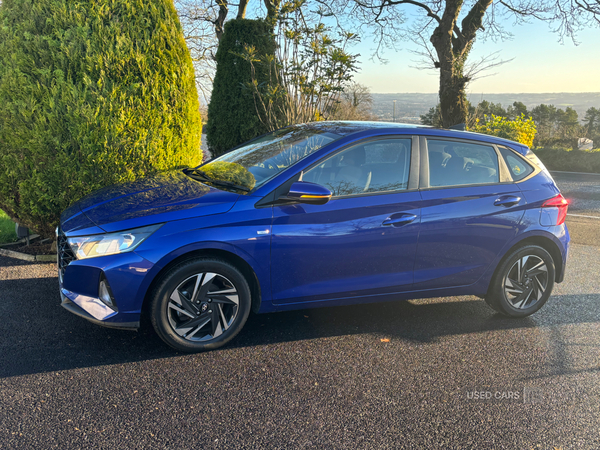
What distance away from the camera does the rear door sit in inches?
161

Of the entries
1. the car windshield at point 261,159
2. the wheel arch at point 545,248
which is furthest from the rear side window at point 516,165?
the car windshield at point 261,159

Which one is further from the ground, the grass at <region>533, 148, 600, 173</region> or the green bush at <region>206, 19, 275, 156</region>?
the green bush at <region>206, 19, 275, 156</region>

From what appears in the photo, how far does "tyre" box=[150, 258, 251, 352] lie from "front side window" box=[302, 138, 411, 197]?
3.15 ft

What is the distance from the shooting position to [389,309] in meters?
4.73

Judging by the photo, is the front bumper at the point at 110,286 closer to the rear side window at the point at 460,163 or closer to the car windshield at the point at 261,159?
the car windshield at the point at 261,159

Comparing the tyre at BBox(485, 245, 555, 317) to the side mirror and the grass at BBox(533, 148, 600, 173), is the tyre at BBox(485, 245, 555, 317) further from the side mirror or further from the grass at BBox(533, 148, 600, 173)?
the grass at BBox(533, 148, 600, 173)

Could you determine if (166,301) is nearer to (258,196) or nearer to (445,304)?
(258,196)

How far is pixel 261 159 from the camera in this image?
4309 mm

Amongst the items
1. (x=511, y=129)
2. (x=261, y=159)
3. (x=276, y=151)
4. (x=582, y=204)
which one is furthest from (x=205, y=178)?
(x=511, y=129)

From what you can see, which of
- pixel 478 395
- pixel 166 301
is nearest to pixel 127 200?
pixel 166 301

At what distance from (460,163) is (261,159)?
1719mm

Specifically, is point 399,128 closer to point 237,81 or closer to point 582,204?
point 237,81

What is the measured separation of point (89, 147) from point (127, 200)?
1895mm

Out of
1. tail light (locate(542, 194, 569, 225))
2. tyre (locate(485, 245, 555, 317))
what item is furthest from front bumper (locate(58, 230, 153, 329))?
tail light (locate(542, 194, 569, 225))
